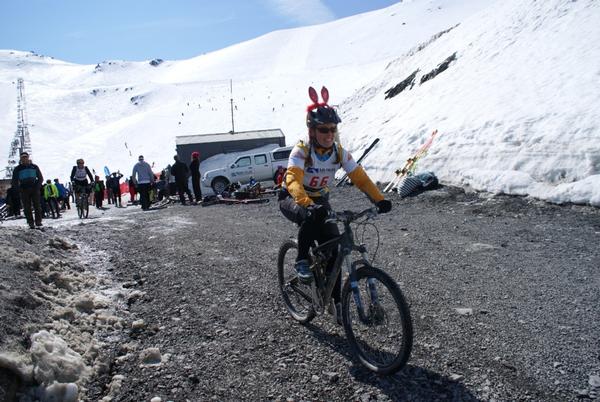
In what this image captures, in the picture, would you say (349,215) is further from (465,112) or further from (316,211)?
(465,112)

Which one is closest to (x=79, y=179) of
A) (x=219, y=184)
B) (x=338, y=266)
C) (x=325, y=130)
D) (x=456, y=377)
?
(x=219, y=184)

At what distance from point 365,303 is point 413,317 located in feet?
3.76

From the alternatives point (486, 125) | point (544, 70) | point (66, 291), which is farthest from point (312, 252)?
point (544, 70)

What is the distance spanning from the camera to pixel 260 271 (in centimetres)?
624

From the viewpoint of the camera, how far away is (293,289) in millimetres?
4668

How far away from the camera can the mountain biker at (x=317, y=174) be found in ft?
12.6

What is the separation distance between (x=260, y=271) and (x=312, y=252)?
243cm

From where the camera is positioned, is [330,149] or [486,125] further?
[486,125]

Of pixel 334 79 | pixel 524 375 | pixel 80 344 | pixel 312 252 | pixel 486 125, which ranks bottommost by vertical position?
pixel 524 375

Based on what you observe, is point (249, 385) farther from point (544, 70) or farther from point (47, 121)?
point (47, 121)

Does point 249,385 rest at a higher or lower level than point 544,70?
lower

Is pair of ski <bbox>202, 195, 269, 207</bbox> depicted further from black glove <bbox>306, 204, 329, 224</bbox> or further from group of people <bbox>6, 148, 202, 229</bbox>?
black glove <bbox>306, 204, 329, 224</bbox>

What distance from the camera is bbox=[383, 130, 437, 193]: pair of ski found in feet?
43.4

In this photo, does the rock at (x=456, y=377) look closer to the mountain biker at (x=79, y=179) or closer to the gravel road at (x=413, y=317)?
the gravel road at (x=413, y=317)
